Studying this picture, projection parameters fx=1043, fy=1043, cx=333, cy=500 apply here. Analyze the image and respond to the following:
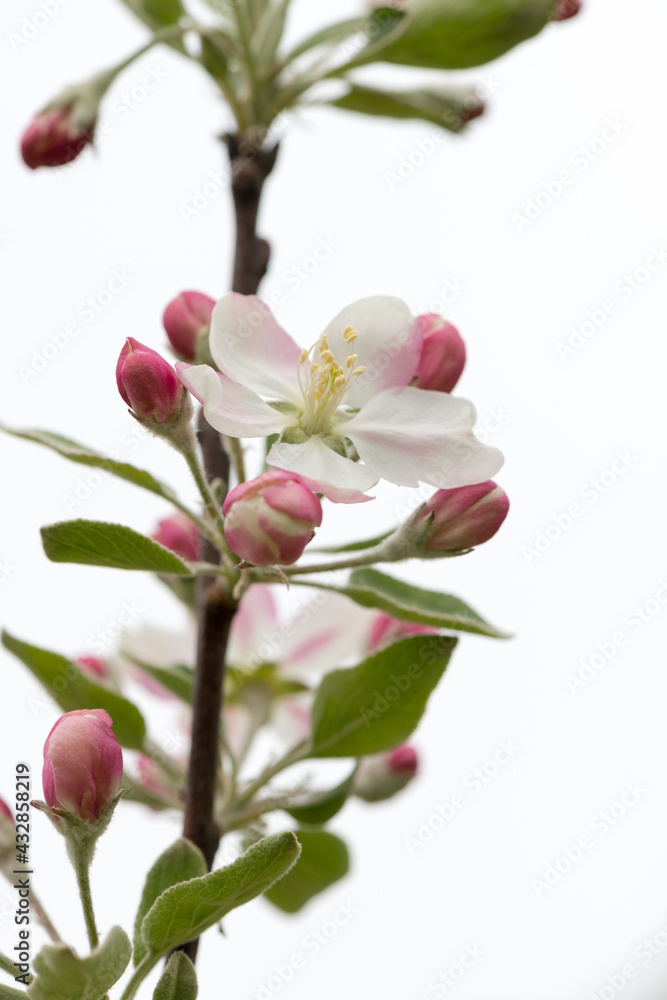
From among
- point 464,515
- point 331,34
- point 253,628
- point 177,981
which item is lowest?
point 253,628

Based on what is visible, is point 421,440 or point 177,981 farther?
point 421,440

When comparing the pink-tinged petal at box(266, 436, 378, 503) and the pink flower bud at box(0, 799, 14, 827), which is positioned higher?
the pink-tinged petal at box(266, 436, 378, 503)

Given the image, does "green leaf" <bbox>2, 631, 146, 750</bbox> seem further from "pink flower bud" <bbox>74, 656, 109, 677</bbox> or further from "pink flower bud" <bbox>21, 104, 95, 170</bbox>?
"pink flower bud" <bbox>21, 104, 95, 170</bbox>

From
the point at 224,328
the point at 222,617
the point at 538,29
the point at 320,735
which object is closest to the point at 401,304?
the point at 224,328

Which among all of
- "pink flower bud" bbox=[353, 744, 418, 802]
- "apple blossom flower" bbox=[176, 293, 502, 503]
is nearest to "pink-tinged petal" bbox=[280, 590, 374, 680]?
"pink flower bud" bbox=[353, 744, 418, 802]

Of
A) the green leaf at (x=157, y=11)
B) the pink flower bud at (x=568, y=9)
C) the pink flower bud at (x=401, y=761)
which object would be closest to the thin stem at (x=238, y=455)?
the pink flower bud at (x=401, y=761)

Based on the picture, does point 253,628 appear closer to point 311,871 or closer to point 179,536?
point 179,536

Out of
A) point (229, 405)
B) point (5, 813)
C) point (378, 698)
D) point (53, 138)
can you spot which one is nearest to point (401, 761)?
point (378, 698)
